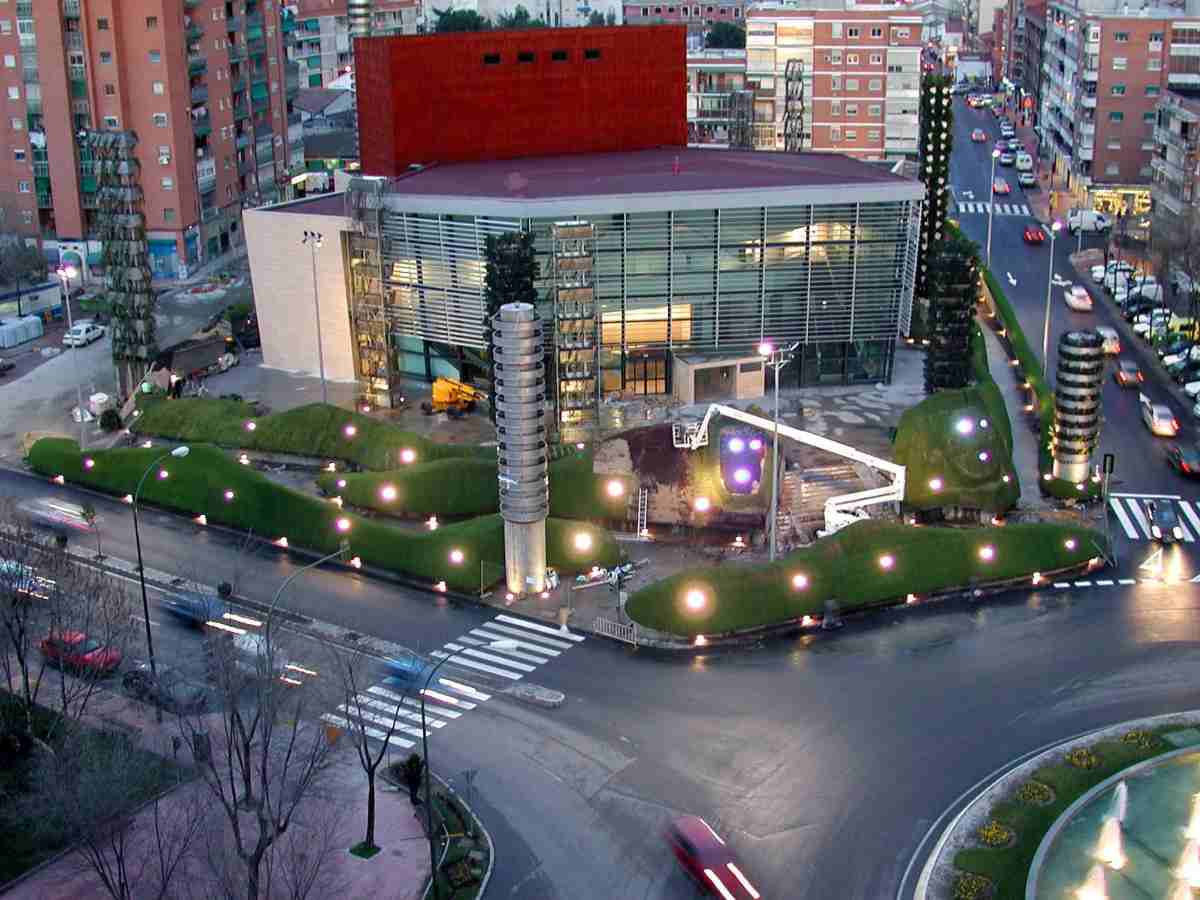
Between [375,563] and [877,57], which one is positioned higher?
[877,57]

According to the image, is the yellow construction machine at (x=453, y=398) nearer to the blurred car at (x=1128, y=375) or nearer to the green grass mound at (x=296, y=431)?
the green grass mound at (x=296, y=431)

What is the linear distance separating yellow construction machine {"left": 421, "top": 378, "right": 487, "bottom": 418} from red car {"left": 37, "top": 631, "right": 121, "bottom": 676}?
1162 inches

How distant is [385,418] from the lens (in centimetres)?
8175

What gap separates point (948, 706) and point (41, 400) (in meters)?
57.2

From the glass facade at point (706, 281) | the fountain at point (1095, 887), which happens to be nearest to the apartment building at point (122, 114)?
the glass facade at point (706, 281)

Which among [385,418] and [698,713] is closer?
[698,713]

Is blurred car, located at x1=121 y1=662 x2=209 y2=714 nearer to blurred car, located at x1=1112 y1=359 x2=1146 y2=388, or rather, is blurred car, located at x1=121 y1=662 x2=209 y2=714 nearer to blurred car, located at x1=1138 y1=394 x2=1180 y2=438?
blurred car, located at x1=1138 y1=394 x2=1180 y2=438

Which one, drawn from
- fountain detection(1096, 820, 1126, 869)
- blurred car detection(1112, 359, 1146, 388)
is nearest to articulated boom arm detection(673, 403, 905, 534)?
fountain detection(1096, 820, 1126, 869)

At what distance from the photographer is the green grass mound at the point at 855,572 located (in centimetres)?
5775

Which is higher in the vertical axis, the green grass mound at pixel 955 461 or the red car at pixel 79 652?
the green grass mound at pixel 955 461

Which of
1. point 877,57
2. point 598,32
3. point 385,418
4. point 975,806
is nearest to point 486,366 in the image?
point 385,418

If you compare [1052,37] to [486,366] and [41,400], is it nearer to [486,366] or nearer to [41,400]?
[486,366]

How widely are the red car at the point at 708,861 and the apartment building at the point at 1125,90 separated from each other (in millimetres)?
97036

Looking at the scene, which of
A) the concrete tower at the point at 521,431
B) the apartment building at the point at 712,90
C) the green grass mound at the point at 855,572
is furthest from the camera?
the apartment building at the point at 712,90
